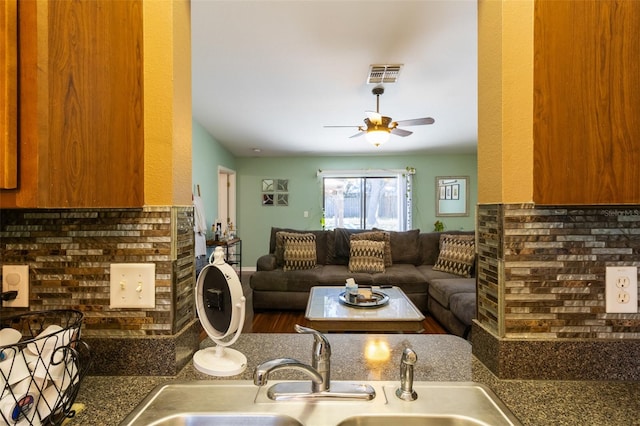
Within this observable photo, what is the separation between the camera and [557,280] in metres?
0.73

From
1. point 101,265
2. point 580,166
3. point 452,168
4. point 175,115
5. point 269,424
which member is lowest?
point 269,424

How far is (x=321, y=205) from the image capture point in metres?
6.18

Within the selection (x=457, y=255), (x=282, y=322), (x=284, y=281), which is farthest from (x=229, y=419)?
(x=457, y=255)

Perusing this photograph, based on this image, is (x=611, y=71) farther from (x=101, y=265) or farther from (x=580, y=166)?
(x=101, y=265)

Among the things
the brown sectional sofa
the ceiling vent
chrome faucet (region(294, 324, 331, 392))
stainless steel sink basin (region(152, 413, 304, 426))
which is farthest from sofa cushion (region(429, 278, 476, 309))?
stainless steel sink basin (region(152, 413, 304, 426))

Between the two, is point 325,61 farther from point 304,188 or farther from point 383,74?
point 304,188

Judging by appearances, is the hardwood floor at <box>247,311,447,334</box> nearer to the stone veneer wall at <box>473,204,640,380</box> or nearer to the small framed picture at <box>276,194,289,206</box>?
the stone veneer wall at <box>473,204,640,380</box>

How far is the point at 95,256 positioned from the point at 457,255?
3707 millimetres

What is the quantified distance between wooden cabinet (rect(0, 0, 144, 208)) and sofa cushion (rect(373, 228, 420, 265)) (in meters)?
3.83

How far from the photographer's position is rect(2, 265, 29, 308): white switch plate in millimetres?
A: 762

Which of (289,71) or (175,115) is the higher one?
(289,71)

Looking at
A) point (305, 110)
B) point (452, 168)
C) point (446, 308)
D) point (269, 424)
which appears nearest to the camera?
point (269, 424)

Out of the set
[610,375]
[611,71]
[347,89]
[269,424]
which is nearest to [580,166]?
[611,71]

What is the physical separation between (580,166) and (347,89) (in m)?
2.57
